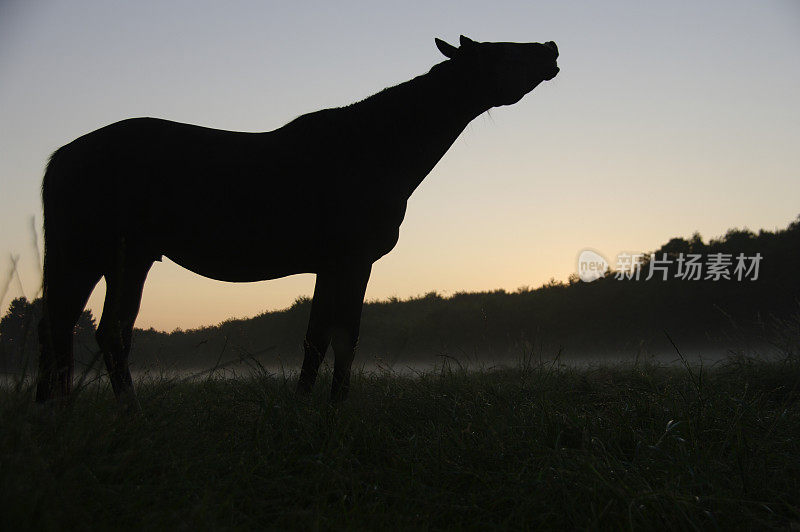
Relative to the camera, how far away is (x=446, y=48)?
13.0ft

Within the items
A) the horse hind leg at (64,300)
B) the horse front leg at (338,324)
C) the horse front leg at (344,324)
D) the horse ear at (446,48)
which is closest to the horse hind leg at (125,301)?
the horse hind leg at (64,300)

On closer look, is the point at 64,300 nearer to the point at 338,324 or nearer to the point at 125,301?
the point at 125,301

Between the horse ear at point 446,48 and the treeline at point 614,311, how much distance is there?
8156 mm

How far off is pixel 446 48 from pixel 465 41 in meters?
0.17

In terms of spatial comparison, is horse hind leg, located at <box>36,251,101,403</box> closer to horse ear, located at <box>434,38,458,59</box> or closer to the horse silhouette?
the horse silhouette

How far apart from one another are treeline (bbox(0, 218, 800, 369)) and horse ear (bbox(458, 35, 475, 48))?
8.17 metres

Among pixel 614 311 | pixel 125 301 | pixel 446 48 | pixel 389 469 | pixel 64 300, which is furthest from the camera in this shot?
pixel 614 311

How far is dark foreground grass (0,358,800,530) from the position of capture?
1805 mm

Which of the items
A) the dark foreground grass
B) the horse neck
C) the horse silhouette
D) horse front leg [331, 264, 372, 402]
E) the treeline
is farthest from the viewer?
the treeline

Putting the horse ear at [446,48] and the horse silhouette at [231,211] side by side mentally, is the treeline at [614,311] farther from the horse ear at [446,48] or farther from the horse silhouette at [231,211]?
the horse ear at [446,48]

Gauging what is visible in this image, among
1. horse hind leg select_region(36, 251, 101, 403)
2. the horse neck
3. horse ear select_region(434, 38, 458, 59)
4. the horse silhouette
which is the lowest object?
horse hind leg select_region(36, 251, 101, 403)

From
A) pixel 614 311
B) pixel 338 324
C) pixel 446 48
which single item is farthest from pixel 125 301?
pixel 614 311

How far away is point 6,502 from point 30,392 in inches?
23.1

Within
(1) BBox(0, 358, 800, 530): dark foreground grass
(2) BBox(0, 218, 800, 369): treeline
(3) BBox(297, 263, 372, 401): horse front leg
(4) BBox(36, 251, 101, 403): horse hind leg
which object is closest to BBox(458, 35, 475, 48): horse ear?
(3) BBox(297, 263, 372, 401): horse front leg
